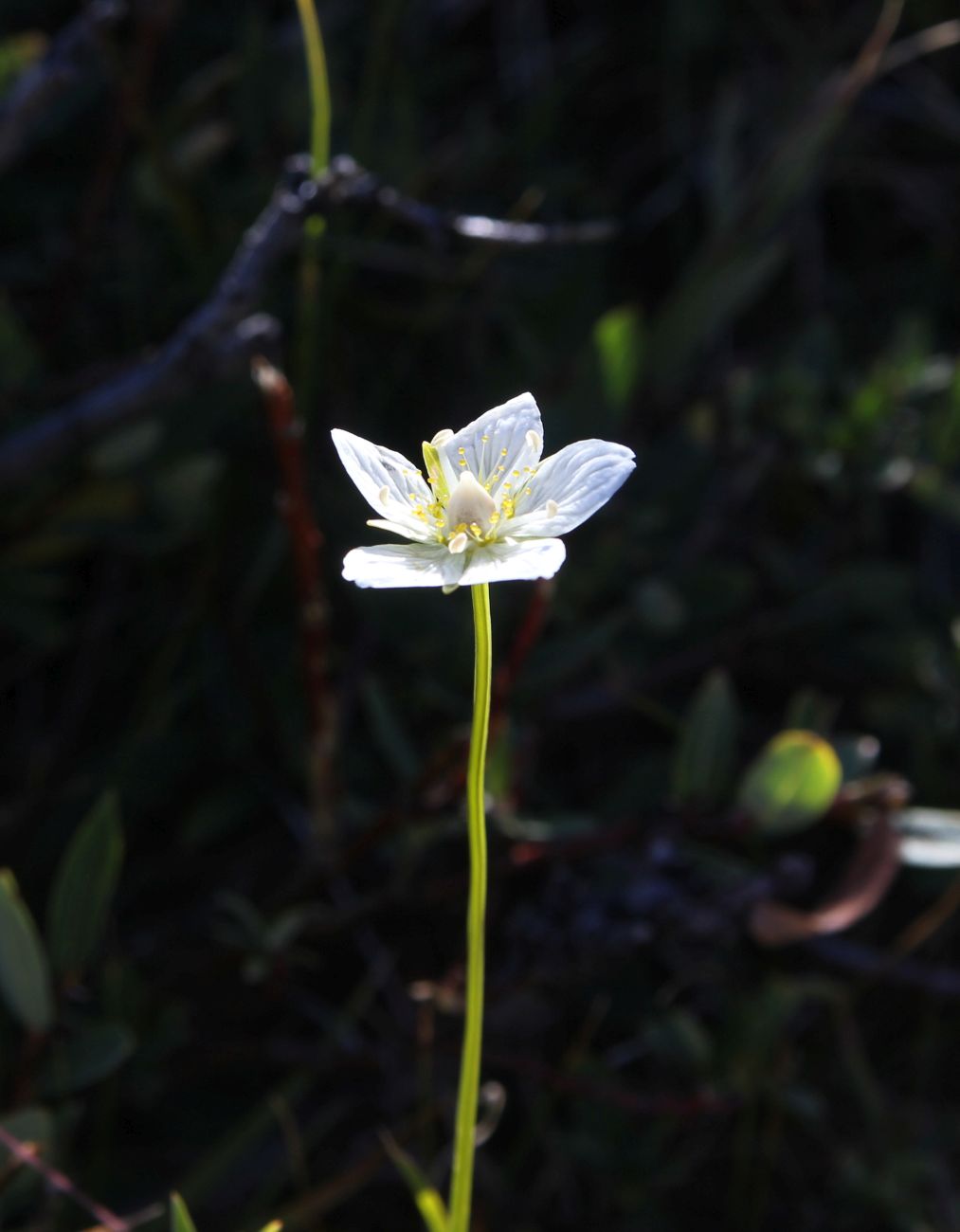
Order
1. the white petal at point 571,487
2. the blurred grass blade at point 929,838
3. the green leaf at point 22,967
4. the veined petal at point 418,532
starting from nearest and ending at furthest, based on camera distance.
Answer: the white petal at point 571,487, the veined petal at point 418,532, the green leaf at point 22,967, the blurred grass blade at point 929,838

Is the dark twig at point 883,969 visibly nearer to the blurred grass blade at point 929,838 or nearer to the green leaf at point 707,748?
the blurred grass blade at point 929,838

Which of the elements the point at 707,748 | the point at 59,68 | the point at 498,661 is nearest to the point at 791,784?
the point at 707,748

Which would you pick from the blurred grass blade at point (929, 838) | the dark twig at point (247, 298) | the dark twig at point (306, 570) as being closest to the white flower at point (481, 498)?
the dark twig at point (306, 570)

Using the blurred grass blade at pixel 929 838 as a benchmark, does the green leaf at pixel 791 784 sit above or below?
above

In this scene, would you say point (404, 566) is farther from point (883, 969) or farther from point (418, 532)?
point (883, 969)

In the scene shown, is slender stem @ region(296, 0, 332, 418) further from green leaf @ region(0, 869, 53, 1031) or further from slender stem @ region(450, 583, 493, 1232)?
green leaf @ region(0, 869, 53, 1031)

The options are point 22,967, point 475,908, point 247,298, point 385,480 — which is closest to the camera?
point 475,908

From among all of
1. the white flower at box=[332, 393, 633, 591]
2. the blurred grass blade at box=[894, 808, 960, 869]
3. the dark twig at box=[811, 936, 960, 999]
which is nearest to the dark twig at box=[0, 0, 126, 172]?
the white flower at box=[332, 393, 633, 591]
